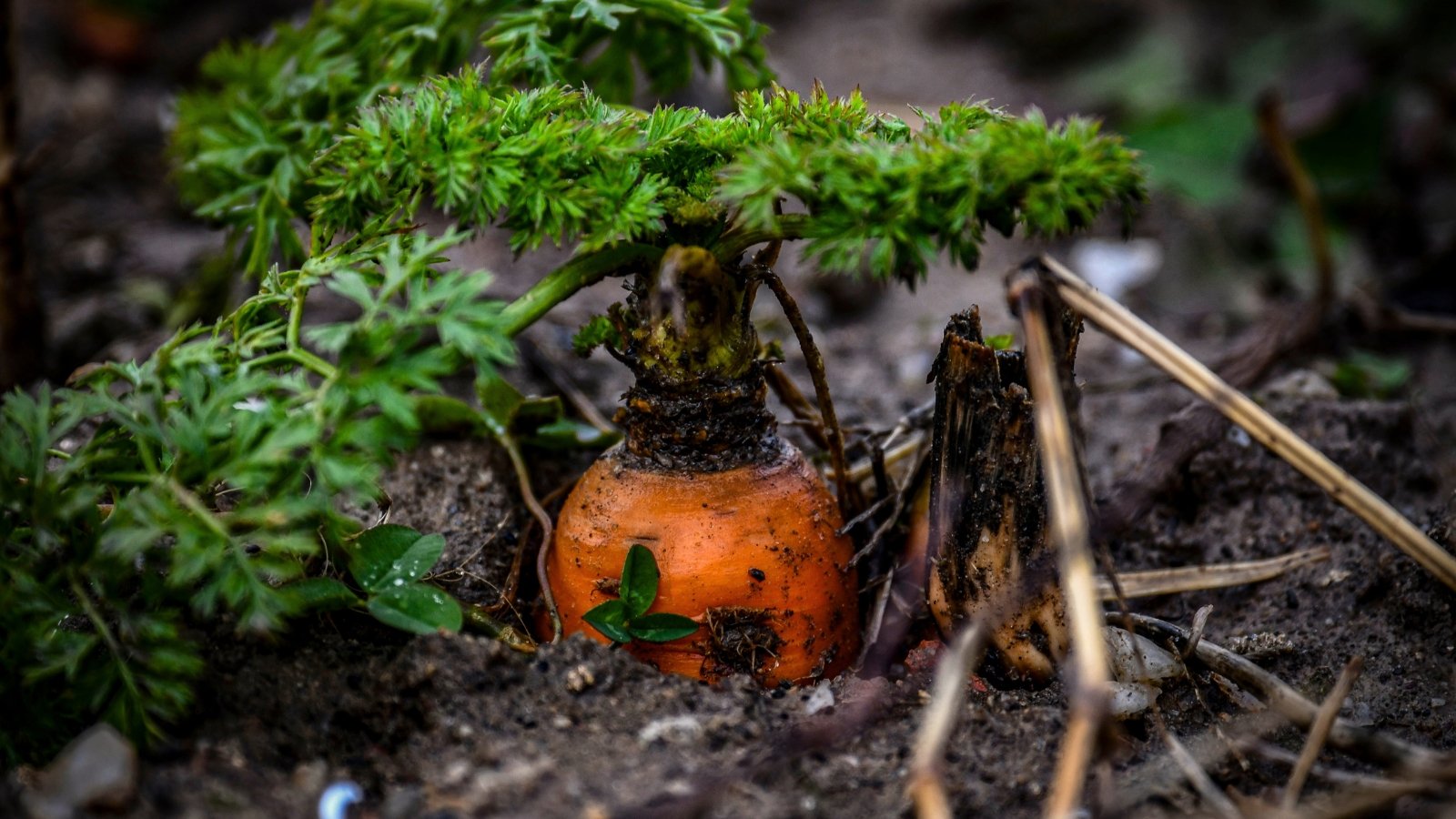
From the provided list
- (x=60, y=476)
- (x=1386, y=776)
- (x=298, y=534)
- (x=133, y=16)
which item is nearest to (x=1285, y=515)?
(x=1386, y=776)

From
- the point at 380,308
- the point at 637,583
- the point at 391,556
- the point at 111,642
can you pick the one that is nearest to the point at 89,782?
the point at 111,642

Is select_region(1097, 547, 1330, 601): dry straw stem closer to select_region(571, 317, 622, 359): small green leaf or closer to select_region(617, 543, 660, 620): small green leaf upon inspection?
select_region(617, 543, 660, 620): small green leaf

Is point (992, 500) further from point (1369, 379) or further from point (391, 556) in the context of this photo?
point (1369, 379)

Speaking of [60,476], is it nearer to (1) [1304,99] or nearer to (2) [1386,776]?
(2) [1386,776]

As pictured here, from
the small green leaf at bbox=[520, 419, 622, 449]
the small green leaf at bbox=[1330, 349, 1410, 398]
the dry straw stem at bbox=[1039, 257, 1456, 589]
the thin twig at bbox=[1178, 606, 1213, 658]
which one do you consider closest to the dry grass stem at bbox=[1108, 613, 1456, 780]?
the thin twig at bbox=[1178, 606, 1213, 658]

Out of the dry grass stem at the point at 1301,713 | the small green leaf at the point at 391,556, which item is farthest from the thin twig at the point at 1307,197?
the small green leaf at the point at 391,556

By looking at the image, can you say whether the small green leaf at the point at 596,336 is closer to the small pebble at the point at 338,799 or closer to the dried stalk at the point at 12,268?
the small pebble at the point at 338,799
